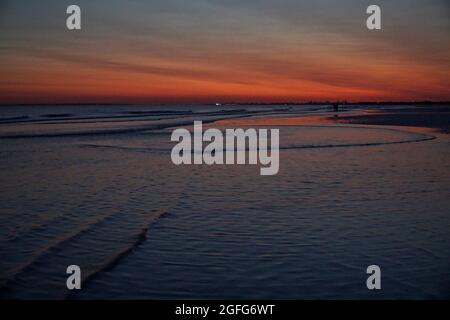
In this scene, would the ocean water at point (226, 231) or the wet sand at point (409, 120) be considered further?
the wet sand at point (409, 120)

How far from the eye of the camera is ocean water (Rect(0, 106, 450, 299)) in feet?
17.4

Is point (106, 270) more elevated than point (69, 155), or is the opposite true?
point (69, 155)

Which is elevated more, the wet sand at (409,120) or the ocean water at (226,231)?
the wet sand at (409,120)

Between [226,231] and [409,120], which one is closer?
[226,231]

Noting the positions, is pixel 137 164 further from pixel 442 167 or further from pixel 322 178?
pixel 442 167

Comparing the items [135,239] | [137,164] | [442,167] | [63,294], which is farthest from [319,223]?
[137,164]

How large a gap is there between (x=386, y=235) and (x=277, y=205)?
8.00ft

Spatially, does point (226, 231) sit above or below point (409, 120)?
below

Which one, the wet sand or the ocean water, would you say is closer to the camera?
the ocean water

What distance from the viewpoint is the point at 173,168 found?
1362 centimetres

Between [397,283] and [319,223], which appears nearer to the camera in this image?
[397,283]

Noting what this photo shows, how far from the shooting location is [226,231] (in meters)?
7.25

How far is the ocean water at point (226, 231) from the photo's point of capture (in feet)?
17.4

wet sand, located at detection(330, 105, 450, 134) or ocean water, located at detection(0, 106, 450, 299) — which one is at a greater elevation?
wet sand, located at detection(330, 105, 450, 134)
